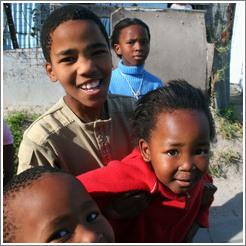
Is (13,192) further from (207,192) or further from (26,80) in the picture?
(26,80)

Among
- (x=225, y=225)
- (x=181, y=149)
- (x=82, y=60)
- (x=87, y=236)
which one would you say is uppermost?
(x=82, y=60)

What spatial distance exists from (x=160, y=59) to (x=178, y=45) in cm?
39

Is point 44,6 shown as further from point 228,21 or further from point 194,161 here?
point 194,161

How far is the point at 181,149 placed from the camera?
1.29m

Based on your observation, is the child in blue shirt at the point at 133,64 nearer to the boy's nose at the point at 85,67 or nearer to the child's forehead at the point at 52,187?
the boy's nose at the point at 85,67

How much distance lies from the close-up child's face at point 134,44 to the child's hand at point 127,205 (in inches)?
75.6

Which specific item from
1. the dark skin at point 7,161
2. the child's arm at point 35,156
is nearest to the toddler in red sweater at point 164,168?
the child's arm at point 35,156

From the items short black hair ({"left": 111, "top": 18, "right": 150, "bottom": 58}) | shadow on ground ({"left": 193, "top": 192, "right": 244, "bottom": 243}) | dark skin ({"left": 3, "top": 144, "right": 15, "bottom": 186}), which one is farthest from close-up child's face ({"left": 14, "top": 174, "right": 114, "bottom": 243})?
short black hair ({"left": 111, "top": 18, "right": 150, "bottom": 58})

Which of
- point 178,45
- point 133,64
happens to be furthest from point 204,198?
point 178,45

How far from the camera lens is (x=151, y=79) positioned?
303 centimetres

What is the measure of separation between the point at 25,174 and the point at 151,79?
2143 millimetres

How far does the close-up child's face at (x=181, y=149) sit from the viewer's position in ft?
4.23

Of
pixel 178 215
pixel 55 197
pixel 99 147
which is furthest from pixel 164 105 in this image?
pixel 55 197

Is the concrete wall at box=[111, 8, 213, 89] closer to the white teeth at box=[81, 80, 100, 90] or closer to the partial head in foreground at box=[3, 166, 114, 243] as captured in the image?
the white teeth at box=[81, 80, 100, 90]
